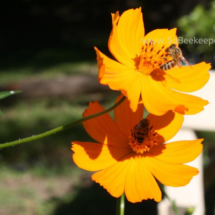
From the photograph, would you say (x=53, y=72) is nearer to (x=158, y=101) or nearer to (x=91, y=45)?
(x=91, y=45)

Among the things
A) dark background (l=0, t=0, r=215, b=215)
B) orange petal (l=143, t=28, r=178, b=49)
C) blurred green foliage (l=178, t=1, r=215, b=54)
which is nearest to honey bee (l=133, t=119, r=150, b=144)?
orange petal (l=143, t=28, r=178, b=49)

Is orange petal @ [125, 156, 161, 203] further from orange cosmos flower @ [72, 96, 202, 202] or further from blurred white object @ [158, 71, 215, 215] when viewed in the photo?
blurred white object @ [158, 71, 215, 215]

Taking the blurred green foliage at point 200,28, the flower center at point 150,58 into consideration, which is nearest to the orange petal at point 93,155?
the flower center at point 150,58

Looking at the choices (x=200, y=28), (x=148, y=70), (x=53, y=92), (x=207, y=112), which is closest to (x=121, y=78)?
(x=148, y=70)

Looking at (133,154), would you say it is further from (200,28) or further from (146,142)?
(200,28)

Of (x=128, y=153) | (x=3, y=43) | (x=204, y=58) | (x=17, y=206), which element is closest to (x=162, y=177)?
(x=128, y=153)

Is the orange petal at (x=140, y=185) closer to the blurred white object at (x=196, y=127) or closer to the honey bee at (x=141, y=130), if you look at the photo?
the honey bee at (x=141, y=130)
